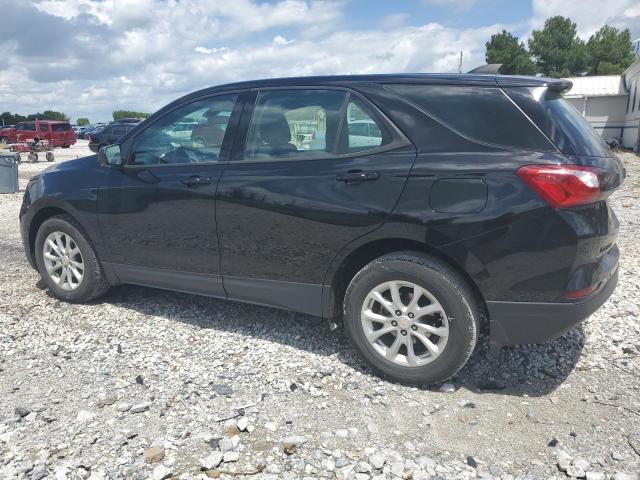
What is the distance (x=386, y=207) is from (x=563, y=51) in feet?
180

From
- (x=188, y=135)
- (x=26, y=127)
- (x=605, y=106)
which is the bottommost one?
(x=188, y=135)

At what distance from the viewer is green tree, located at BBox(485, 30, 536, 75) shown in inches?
1854

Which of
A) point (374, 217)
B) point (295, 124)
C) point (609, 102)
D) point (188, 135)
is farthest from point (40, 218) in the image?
point (609, 102)

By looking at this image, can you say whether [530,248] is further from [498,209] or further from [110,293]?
[110,293]

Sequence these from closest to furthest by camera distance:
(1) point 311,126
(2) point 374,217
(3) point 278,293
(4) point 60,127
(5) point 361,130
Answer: (2) point 374,217 < (5) point 361,130 < (1) point 311,126 < (3) point 278,293 < (4) point 60,127

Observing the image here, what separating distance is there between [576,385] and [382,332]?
1.26m

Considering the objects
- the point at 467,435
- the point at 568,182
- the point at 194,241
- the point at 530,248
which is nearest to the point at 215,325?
the point at 194,241

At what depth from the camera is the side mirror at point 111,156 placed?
4.41 m

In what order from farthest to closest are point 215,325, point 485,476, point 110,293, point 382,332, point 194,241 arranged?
point 110,293, point 215,325, point 194,241, point 382,332, point 485,476

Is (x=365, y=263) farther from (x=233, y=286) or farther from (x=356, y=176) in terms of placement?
(x=233, y=286)

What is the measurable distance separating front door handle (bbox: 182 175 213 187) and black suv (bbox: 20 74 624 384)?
12mm

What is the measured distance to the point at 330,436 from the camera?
2887 mm

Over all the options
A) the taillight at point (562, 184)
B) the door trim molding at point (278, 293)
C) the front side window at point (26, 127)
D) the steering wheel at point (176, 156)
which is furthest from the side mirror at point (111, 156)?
the front side window at point (26, 127)

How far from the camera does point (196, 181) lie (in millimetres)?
3908
